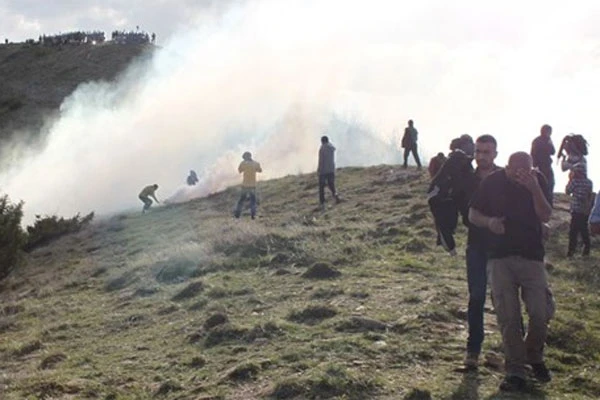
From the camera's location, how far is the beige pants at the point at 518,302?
20.5ft

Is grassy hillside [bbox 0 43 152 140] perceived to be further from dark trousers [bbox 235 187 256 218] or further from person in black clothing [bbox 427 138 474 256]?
person in black clothing [bbox 427 138 474 256]

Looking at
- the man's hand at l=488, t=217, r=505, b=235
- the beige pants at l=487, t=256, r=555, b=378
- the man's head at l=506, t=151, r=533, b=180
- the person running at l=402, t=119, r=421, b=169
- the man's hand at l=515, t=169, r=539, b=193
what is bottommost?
the beige pants at l=487, t=256, r=555, b=378

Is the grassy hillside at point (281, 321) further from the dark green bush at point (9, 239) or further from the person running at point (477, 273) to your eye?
the dark green bush at point (9, 239)

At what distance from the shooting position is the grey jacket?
20.9m

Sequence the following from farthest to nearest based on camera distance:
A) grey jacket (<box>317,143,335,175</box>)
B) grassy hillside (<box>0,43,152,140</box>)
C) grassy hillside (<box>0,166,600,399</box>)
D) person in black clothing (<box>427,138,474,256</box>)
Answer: grassy hillside (<box>0,43,152,140</box>)
grey jacket (<box>317,143,335,175</box>)
person in black clothing (<box>427,138,474,256</box>)
grassy hillside (<box>0,166,600,399</box>)

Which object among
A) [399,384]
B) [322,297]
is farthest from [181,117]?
[399,384]

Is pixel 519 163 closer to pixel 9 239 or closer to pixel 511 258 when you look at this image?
pixel 511 258

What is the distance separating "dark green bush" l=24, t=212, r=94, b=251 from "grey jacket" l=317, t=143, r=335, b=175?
11.2 m

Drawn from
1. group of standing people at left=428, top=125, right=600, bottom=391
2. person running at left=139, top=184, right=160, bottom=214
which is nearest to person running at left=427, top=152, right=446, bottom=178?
group of standing people at left=428, top=125, right=600, bottom=391

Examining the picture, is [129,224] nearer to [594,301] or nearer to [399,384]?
[594,301]

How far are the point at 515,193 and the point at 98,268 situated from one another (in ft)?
43.0

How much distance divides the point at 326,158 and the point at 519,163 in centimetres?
1471

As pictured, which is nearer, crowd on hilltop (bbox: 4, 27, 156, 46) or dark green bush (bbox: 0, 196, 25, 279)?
dark green bush (bbox: 0, 196, 25, 279)

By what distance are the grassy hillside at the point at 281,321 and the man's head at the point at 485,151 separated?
175 cm
